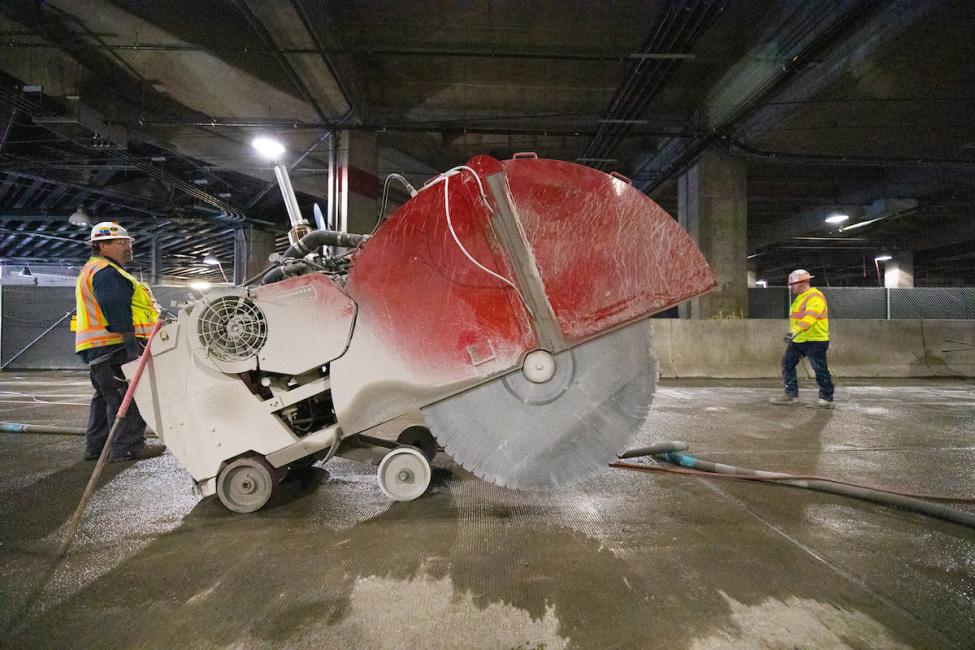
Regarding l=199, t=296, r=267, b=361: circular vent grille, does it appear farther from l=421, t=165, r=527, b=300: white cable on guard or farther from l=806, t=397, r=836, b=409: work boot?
l=806, t=397, r=836, b=409: work boot

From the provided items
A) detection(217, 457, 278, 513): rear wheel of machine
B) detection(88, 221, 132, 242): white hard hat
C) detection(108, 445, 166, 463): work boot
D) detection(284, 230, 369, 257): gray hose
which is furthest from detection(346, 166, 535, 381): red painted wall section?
detection(108, 445, 166, 463): work boot

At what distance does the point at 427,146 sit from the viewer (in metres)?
9.40

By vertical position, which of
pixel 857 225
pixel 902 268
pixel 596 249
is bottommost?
pixel 596 249

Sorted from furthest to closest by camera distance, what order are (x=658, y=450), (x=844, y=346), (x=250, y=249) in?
(x=250, y=249), (x=844, y=346), (x=658, y=450)

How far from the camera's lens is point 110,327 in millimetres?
2521

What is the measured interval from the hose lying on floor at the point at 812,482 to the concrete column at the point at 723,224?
6.87 metres

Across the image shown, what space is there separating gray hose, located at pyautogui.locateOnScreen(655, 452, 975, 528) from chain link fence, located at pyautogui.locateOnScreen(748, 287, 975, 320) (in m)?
9.34

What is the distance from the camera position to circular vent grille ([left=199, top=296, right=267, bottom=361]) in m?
1.78

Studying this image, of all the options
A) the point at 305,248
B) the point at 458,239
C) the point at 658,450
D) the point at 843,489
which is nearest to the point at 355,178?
the point at 305,248

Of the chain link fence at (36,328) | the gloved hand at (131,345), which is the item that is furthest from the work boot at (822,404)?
the chain link fence at (36,328)

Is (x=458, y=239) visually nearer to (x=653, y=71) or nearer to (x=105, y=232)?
(x=105, y=232)

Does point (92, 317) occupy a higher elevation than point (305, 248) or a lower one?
lower

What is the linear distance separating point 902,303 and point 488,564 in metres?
13.1

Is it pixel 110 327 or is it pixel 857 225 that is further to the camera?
pixel 857 225
